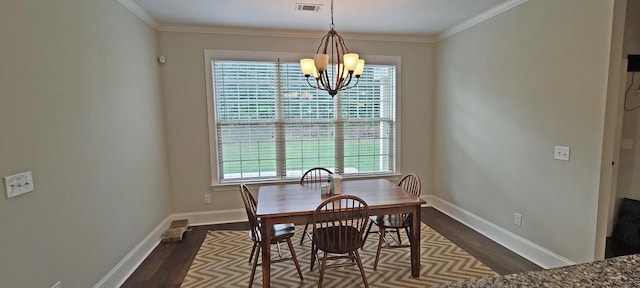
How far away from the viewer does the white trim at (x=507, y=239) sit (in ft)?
8.29

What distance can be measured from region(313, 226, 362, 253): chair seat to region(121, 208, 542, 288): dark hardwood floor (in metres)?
1.27

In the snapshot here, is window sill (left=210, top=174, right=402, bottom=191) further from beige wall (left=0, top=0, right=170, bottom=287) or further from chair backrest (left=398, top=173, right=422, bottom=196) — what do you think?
chair backrest (left=398, top=173, right=422, bottom=196)

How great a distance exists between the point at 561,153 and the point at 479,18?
5.58 ft

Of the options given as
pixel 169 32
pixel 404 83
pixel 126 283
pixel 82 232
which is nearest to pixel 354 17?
pixel 404 83

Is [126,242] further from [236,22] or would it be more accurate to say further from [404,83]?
[404,83]

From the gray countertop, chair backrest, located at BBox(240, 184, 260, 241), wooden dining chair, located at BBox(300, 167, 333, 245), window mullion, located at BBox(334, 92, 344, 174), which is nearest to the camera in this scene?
the gray countertop

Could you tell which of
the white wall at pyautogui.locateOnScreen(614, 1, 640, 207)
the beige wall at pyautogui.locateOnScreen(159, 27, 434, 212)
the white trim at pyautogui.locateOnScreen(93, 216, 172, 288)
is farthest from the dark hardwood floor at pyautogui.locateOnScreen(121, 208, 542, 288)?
the white wall at pyautogui.locateOnScreen(614, 1, 640, 207)

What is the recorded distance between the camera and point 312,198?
247 centimetres

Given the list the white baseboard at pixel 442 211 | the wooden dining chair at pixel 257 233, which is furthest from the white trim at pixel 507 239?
the wooden dining chair at pixel 257 233

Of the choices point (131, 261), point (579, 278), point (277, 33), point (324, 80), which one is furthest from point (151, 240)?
point (579, 278)

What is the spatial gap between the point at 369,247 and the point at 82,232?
7.95ft

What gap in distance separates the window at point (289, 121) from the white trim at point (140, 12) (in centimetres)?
63

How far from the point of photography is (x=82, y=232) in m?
1.96

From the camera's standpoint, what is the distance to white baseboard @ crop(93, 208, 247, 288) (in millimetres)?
2311
